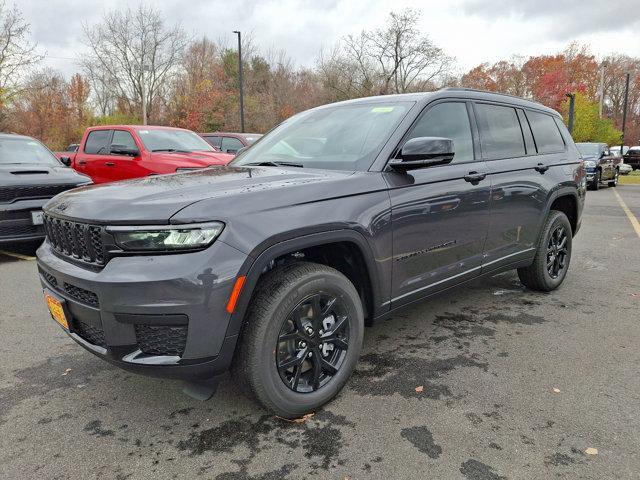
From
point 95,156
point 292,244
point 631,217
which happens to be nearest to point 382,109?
point 292,244

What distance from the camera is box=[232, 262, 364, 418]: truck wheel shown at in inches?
88.7

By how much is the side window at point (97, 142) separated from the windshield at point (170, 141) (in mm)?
934

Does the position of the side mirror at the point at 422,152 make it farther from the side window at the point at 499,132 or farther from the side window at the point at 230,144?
the side window at the point at 230,144

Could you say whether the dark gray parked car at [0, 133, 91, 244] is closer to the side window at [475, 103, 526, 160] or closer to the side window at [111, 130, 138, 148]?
the side window at [111, 130, 138, 148]

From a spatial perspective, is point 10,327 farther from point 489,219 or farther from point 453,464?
point 489,219

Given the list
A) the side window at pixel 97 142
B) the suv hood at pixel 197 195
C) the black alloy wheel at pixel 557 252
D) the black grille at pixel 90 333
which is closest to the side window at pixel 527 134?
the black alloy wheel at pixel 557 252

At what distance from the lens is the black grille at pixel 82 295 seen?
2.14 metres

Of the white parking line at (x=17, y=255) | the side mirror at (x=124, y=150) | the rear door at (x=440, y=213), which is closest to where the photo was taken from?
the rear door at (x=440, y=213)

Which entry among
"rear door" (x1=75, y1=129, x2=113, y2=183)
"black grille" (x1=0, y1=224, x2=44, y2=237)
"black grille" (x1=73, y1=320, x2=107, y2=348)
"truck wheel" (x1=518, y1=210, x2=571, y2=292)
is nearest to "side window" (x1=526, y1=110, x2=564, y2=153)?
"truck wheel" (x1=518, y1=210, x2=571, y2=292)

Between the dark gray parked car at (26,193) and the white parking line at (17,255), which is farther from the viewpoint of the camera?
the white parking line at (17,255)

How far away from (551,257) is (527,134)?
4.08 feet

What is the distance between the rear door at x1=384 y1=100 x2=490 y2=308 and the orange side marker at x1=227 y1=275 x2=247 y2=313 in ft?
3.45

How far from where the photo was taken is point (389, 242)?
2.76 m

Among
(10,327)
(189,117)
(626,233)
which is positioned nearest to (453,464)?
(10,327)
